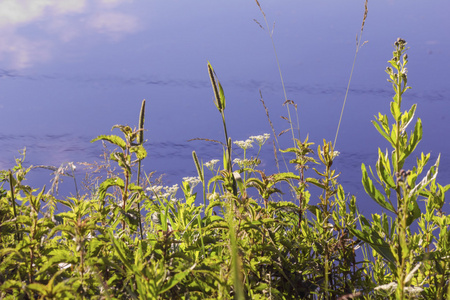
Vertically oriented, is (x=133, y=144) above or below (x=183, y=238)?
above

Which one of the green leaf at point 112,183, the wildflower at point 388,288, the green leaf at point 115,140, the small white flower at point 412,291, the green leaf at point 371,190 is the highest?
the green leaf at point 115,140

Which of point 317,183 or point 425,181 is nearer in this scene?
point 425,181

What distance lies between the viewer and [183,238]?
183cm

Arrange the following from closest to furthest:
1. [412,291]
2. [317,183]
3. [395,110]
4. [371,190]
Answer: [412,291]
[395,110]
[371,190]
[317,183]

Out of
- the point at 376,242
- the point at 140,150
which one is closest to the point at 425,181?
the point at 376,242

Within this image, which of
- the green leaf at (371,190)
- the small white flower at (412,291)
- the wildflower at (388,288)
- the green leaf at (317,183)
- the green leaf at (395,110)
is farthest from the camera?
the green leaf at (317,183)

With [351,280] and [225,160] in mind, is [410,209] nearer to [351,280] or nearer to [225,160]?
[351,280]

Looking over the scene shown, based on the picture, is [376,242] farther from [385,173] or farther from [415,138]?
[415,138]

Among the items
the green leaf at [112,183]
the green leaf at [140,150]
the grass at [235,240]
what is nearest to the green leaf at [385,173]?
the grass at [235,240]

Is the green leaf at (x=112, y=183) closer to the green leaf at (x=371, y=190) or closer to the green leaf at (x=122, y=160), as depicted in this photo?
the green leaf at (x=122, y=160)

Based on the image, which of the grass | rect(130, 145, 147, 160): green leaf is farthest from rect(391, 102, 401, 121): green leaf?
rect(130, 145, 147, 160): green leaf

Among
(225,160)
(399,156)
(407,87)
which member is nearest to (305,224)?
(225,160)

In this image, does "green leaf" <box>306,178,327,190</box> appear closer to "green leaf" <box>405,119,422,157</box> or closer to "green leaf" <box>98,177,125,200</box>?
"green leaf" <box>405,119,422,157</box>

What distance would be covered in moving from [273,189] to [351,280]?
0.52 m
